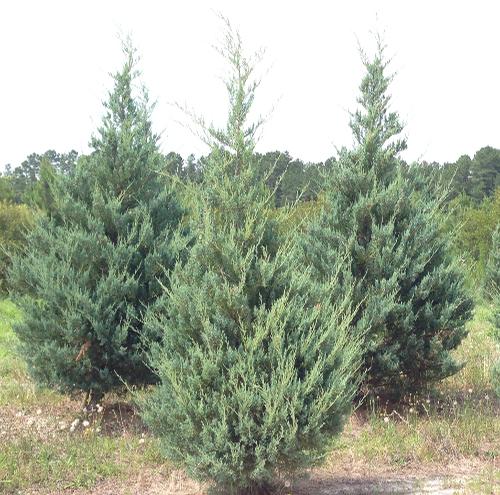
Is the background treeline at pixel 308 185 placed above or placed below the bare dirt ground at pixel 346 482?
above

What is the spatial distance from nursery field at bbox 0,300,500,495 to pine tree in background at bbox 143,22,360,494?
0.95 meters

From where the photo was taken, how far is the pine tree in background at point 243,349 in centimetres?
451

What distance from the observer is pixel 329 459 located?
6.18m

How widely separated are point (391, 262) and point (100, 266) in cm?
331

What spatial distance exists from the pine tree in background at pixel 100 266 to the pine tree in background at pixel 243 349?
202 centimetres

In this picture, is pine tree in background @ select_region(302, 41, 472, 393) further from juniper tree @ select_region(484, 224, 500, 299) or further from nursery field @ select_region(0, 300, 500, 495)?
juniper tree @ select_region(484, 224, 500, 299)

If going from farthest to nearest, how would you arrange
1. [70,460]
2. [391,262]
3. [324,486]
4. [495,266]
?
[495,266] < [391,262] < [70,460] < [324,486]

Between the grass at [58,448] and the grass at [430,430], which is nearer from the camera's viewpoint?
the grass at [58,448]

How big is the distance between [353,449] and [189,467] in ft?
7.75

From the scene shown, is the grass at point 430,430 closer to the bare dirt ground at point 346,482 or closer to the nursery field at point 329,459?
the nursery field at point 329,459

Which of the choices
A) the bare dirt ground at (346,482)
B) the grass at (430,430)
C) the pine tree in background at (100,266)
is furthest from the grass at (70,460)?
the grass at (430,430)

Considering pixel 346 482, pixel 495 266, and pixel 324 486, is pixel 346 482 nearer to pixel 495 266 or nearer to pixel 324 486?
pixel 324 486

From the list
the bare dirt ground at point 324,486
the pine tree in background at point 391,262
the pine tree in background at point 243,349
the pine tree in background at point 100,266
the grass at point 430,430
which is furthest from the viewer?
the pine tree in background at point 391,262

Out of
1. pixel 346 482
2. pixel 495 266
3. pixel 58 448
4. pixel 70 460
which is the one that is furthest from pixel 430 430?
pixel 495 266
